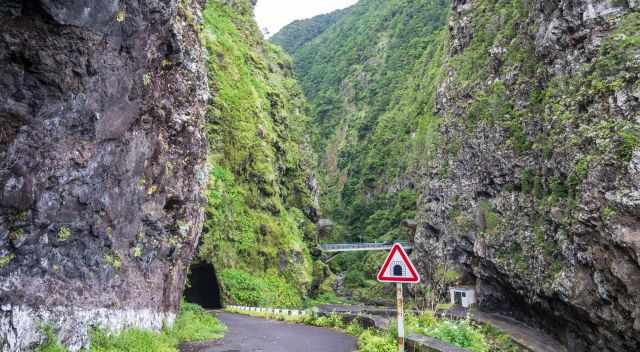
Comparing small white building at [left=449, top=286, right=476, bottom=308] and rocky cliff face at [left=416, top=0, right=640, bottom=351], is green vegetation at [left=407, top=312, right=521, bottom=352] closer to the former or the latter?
rocky cliff face at [left=416, top=0, right=640, bottom=351]

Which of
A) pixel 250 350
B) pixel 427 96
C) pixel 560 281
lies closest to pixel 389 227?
pixel 427 96

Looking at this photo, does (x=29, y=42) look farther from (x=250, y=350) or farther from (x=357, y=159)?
(x=357, y=159)

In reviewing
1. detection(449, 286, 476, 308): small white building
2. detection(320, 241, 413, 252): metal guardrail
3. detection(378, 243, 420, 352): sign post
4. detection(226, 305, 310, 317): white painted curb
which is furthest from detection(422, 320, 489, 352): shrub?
detection(320, 241, 413, 252): metal guardrail

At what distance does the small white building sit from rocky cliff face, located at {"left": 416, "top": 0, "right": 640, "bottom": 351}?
1150 millimetres

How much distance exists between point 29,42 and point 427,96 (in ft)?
206

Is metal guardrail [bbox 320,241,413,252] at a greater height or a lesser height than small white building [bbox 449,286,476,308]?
greater

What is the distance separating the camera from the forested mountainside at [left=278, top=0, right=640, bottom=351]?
24.5 m

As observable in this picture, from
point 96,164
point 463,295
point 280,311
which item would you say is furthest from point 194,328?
point 463,295

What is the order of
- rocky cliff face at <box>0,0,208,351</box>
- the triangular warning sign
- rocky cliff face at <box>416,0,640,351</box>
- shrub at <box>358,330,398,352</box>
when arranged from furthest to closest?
rocky cliff face at <box>416,0,640,351</box> < shrub at <box>358,330,398,352</box> < rocky cliff face at <box>0,0,208,351</box> < the triangular warning sign

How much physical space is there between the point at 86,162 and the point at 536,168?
31.0 m

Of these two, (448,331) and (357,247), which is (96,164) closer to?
(448,331)

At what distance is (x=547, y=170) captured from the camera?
3097 centimetres

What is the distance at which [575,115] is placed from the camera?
28500mm

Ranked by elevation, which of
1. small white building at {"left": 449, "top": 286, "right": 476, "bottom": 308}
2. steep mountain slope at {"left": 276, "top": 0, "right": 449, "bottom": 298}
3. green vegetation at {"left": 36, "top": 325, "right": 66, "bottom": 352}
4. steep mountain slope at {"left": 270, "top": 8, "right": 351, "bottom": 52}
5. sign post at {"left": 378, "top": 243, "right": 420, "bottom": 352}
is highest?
steep mountain slope at {"left": 270, "top": 8, "right": 351, "bottom": 52}
